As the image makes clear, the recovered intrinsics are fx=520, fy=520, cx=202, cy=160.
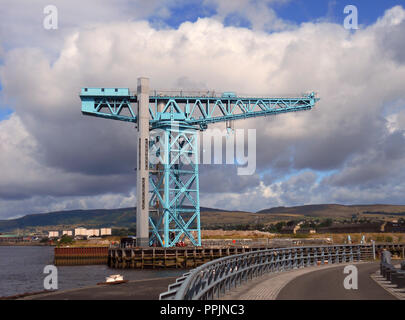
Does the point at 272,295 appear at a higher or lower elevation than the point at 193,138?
lower

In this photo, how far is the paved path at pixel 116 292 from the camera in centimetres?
1911

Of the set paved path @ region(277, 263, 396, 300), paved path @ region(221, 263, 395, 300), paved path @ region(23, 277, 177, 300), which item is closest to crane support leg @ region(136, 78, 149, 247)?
paved path @ region(221, 263, 395, 300)

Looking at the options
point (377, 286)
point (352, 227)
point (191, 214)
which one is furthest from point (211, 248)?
point (352, 227)

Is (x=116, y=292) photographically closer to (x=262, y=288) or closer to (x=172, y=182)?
(x=262, y=288)

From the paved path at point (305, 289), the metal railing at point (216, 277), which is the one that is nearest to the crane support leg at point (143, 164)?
the metal railing at point (216, 277)

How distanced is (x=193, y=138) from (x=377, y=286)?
44.8 m

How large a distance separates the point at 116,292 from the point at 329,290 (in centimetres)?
840

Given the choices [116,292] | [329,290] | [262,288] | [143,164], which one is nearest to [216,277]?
[262,288]

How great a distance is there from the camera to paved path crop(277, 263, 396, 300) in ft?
59.7

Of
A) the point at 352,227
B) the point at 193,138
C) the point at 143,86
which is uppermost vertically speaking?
the point at 143,86

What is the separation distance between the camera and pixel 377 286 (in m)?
21.8

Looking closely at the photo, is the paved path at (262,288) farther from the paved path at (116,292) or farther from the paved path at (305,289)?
the paved path at (116,292)

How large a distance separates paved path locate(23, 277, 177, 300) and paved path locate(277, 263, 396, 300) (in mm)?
5108
